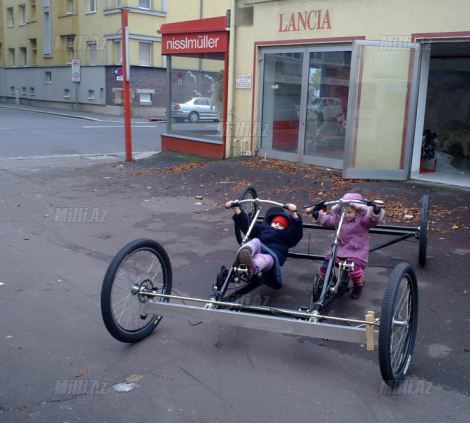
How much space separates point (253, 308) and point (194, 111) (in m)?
11.6

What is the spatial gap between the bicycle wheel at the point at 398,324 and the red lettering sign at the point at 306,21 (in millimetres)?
8535

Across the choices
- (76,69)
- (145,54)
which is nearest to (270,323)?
(76,69)

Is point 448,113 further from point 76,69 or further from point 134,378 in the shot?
point 76,69

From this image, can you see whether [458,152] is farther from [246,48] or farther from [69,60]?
[69,60]

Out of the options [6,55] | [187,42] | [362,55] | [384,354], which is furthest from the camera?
[6,55]

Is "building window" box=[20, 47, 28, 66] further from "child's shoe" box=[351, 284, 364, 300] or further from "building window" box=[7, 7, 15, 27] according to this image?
"child's shoe" box=[351, 284, 364, 300]

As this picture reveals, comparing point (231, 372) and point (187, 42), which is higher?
point (187, 42)

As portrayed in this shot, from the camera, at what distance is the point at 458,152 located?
45.1ft

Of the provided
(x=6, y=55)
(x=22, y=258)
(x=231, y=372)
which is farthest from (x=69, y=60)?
(x=231, y=372)

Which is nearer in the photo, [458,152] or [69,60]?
[458,152]

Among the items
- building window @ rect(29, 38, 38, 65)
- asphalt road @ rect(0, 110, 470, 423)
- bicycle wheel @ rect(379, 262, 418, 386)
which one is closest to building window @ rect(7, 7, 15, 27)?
building window @ rect(29, 38, 38, 65)

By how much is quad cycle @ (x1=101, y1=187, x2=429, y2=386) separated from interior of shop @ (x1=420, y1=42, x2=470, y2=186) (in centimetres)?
761

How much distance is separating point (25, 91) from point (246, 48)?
33.2 metres

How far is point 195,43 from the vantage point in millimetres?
14016
